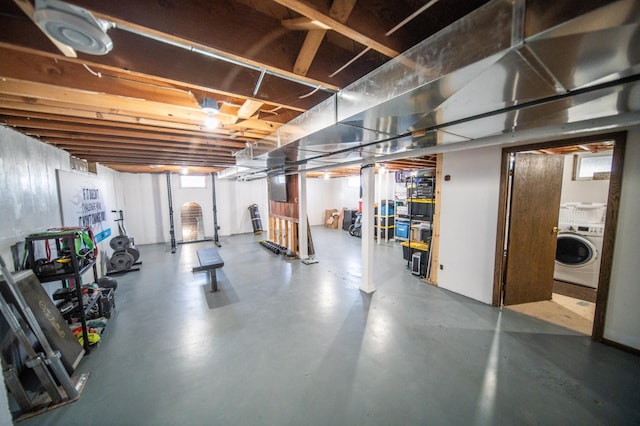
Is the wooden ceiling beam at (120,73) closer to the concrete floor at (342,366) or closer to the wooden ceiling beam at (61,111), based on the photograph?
the wooden ceiling beam at (61,111)

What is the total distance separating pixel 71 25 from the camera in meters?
0.75

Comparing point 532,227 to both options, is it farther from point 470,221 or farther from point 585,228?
point 585,228

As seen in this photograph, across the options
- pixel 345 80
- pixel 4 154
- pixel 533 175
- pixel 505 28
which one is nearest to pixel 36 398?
pixel 4 154

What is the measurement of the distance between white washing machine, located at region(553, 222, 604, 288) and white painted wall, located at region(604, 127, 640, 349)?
5.65 feet

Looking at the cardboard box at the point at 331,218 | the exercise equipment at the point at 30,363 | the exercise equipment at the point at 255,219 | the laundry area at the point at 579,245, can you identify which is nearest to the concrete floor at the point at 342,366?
the exercise equipment at the point at 30,363

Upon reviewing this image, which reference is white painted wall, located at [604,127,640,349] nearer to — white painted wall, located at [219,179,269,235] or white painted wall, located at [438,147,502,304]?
white painted wall, located at [438,147,502,304]

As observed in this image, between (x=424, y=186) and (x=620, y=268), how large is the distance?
264 cm

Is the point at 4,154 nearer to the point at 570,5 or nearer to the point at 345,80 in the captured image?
the point at 345,80

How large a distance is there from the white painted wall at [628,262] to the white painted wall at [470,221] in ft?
3.28

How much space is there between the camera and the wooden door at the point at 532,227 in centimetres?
297

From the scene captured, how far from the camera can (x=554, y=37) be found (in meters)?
0.77

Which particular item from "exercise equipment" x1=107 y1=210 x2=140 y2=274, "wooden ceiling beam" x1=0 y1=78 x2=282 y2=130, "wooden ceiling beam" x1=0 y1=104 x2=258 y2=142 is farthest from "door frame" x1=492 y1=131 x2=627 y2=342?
"exercise equipment" x1=107 y1=210 x2=140 y2=274

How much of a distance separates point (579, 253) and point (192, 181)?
32.0ft

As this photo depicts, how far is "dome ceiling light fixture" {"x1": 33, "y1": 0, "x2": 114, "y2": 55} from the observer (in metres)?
0.70
